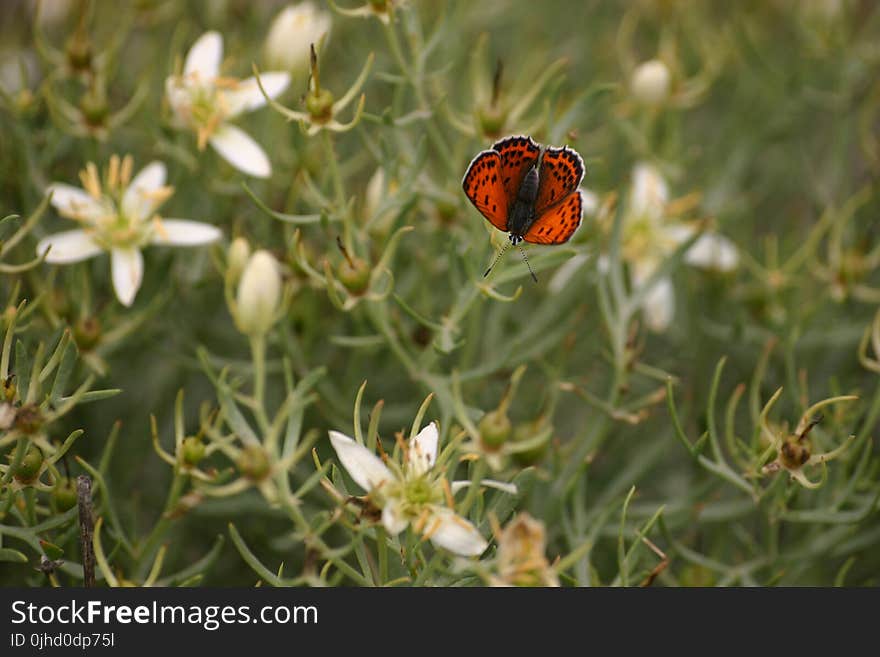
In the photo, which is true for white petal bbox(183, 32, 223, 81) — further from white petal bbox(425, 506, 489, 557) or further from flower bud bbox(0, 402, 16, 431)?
white petal bbox(425, 506, 489, 557)

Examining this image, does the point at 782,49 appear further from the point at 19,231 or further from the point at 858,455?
the point at 19,231

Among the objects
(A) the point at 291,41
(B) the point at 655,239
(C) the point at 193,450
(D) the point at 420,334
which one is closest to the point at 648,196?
(B) the point at 655,239

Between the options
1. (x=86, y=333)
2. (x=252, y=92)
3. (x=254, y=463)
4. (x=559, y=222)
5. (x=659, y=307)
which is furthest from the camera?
(x=659, y=307)

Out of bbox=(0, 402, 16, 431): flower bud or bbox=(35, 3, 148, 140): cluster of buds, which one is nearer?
bbox=(0, 402, 16, 431): flower bud

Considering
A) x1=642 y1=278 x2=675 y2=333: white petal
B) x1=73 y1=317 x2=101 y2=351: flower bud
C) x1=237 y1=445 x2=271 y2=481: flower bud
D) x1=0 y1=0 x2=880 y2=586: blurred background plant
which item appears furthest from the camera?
x1=642 y1=278 x2=675 y2=333: white petal

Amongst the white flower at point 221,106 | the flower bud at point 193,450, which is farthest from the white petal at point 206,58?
the flower bud at point 193,450

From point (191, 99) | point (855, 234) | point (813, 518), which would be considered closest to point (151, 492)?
point (191, 99)

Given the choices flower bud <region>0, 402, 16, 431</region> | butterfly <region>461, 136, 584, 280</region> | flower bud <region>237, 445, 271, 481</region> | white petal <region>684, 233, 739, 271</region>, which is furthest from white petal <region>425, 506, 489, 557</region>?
white petal <region>684, 233, 739, 271</region>

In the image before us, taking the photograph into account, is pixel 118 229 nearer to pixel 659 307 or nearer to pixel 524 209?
pixel 524 209
